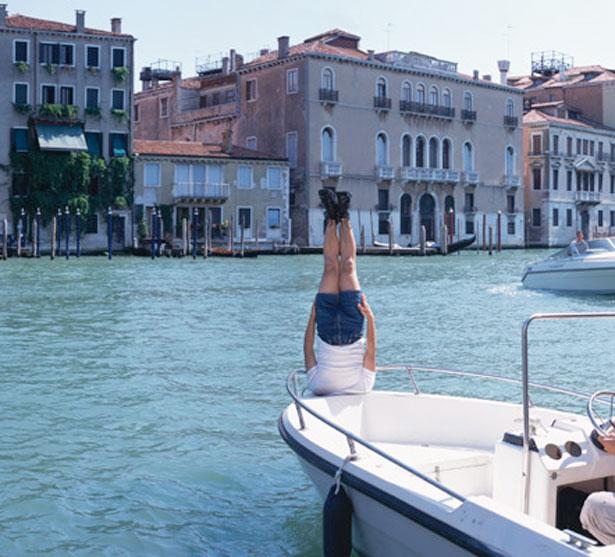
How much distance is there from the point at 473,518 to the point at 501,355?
8.55m

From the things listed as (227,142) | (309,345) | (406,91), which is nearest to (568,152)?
(406,91)

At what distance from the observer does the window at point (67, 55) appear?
36188 mm

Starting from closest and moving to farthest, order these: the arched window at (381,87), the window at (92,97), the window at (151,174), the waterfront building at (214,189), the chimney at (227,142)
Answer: the window at (92,97), the window at (151,174), the waterfront building at (214,189), the chimney at (227,142), the arched window at (381,87)

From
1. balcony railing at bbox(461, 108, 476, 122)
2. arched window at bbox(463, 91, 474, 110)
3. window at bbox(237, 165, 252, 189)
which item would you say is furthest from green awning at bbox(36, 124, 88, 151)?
arched window at bbox(463, 91, 474, 110)

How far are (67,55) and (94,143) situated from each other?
3.11 metres

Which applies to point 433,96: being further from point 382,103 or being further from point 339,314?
point 339,314

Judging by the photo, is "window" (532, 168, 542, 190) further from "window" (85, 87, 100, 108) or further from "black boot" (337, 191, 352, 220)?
"black boot" (337, 191, 352, 220)

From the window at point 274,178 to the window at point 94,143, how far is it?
253 inches

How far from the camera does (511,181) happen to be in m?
48.0

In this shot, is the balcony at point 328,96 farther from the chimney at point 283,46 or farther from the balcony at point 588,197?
the balcony at point 588,197

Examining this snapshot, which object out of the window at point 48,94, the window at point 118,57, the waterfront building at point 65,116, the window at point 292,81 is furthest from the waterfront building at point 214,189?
the window at point 48,94

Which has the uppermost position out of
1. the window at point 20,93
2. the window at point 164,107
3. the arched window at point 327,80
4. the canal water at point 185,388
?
the arched window at point 327,80

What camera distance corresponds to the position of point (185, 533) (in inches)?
212

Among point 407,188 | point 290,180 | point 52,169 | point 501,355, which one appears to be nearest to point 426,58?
point 407,188
